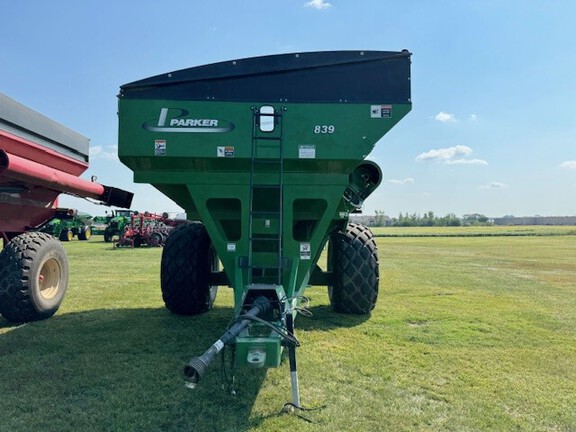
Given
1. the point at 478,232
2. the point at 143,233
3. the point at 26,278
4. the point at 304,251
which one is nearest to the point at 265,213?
the point at 304,251

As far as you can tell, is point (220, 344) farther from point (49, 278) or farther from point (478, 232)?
point (478, 232)

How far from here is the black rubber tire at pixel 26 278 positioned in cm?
545

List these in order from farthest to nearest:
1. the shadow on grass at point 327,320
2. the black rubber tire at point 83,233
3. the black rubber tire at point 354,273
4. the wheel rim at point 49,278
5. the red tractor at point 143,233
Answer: the black rubber tire at point 83,233
the red tractor at point 143,233
the wheel rim at point 49,278
the black rubber tire at point 354,273
the shadow on grass at point 327,320

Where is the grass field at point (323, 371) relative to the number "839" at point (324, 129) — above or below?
below

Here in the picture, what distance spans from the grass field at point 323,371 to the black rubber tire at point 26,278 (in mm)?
200

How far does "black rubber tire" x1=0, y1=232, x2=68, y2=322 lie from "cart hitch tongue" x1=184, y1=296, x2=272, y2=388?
→ 340cm

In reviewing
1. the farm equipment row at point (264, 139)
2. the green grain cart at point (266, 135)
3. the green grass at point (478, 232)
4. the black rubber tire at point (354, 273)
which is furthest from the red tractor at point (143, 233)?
the green grass at point (478, 232)

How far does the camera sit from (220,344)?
282cm

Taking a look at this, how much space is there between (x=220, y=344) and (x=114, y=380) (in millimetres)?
1589

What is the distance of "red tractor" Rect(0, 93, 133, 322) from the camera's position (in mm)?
5211

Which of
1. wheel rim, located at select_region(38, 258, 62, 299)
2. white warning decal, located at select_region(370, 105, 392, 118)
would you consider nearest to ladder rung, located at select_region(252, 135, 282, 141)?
white warning decal, located at select_region(370, 105, 392, 118)

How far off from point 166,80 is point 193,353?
279 cm

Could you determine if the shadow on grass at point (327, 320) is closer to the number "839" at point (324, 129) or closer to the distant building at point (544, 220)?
the number "839" at point (324, 129)

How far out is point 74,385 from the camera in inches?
147
